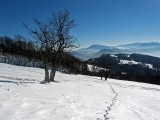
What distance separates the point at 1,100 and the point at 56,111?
3.49 meters

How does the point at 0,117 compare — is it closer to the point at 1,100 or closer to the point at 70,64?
the point at 1,100

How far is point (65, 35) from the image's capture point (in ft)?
108

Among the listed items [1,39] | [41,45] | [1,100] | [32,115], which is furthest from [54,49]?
[1,39]

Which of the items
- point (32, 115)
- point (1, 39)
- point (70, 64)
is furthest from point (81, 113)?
point (1, 39)

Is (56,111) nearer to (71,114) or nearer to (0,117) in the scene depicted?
(71,114)

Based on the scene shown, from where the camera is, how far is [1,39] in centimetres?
15112

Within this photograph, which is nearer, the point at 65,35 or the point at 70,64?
the point at 65,35

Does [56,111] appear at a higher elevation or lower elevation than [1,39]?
lower

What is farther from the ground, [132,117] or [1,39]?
[1,39]

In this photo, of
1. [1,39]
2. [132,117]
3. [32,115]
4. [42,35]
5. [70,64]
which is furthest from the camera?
[1,39]

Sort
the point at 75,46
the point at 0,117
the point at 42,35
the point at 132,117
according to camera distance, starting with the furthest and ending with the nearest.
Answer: the point at 75,46 < the point at 42,35 < the point at 132,117 < the point at 0,117

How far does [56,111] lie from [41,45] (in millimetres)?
20671

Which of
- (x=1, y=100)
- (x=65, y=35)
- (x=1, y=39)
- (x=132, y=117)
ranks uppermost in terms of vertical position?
(x=1, y=39)

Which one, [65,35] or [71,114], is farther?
[65,35]
